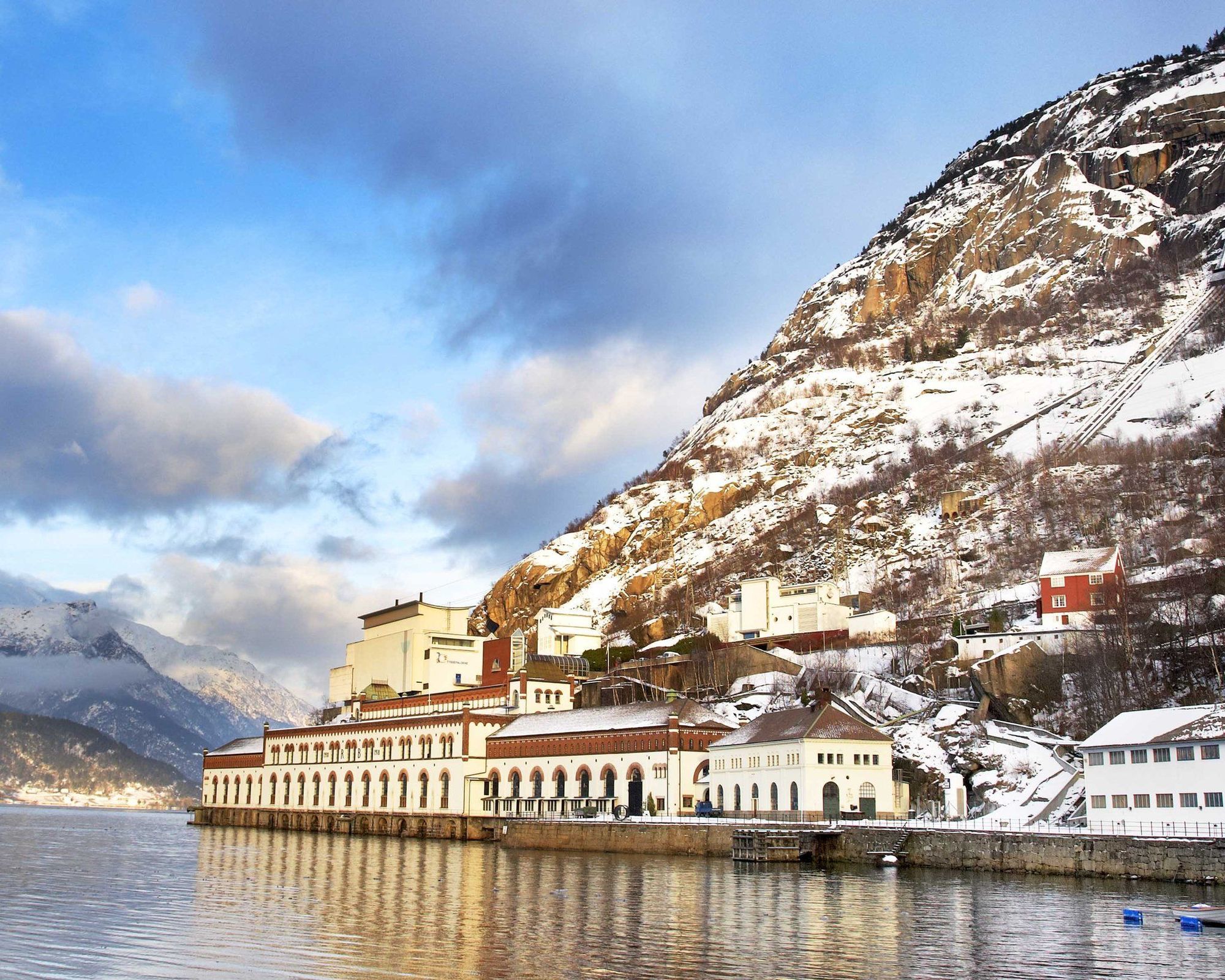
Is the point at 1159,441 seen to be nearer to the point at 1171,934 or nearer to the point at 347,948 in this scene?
the point at 1171,934

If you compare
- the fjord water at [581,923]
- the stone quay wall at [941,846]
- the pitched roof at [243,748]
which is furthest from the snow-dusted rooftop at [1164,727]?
the pitched roof at [243,748]

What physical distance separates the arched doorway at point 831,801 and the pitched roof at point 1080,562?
130 ft

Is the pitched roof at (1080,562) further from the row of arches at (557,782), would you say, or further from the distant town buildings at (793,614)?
the row of arches at (557,782)

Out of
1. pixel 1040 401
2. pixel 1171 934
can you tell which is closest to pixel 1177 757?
pixel 1171 934

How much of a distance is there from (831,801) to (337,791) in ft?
201

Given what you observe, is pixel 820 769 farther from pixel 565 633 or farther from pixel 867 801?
pixel 565 633

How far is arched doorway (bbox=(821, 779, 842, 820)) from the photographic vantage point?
72.4 m

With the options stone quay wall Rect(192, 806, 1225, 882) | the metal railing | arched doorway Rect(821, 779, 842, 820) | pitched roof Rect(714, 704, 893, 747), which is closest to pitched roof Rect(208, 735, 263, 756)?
stone quay wall Rect(192, 806, 1225, 882)

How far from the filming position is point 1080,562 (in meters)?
103

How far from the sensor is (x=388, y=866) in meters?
64.8

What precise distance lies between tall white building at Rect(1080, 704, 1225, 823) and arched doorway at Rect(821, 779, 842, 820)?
51.0 ft

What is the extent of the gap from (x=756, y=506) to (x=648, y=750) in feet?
293

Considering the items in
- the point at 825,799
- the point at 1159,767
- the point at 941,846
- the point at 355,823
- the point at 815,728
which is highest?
the point at 815,728

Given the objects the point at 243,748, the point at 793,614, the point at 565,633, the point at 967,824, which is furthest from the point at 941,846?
the point at 243,748
